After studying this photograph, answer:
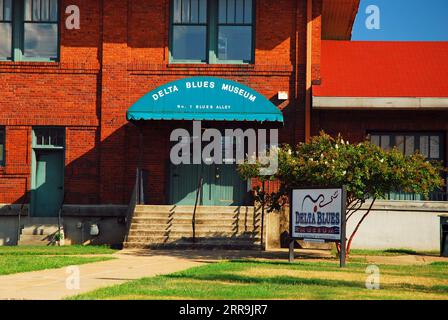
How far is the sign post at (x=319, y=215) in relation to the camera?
16.4 metres

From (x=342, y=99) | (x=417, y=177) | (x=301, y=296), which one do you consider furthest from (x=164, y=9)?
(x=301, y=296)

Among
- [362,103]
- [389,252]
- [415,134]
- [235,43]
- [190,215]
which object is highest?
[235,43]

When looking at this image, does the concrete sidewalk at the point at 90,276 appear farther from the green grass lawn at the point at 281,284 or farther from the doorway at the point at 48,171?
the doorway at the point at 48,171

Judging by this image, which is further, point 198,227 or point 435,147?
point 435,147

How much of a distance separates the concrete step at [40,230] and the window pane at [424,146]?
A: 37.4 ft

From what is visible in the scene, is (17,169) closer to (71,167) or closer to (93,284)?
(71,167)

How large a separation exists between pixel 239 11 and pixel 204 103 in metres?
3.80

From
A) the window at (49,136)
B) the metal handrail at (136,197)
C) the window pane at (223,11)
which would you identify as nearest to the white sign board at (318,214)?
the metal handrail at (136,197)

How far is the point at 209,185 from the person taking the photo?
25.0 m

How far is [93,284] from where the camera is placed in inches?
502

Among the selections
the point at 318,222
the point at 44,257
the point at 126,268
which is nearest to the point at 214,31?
the point at 44,257

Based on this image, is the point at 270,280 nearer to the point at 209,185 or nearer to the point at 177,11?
the point at 209,185

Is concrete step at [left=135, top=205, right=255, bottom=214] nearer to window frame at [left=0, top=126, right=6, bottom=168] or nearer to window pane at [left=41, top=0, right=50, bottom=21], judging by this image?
window frame at [left=0, top=126, right=6, bottom=168]

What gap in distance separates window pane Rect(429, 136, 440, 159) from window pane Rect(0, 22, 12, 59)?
1347 centimetres
